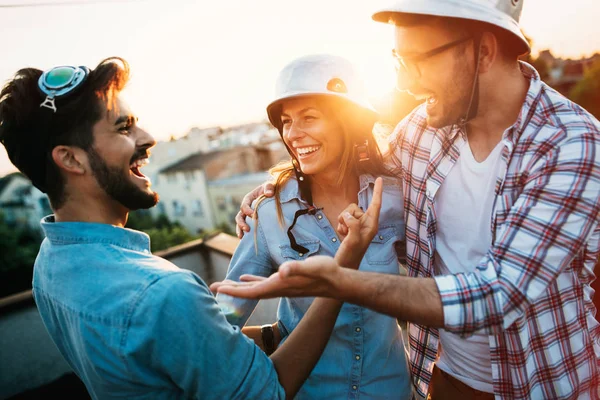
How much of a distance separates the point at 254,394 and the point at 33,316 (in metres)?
7.37

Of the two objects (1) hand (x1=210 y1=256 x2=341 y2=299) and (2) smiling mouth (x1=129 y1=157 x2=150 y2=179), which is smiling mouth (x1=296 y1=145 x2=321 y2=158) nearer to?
(2) smiling mouth (x1=129 y1=157 x2=150 y2=179)

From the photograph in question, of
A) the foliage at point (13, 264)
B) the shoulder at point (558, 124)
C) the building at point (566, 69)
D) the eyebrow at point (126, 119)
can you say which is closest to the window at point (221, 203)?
the foliage at point (13, 264)

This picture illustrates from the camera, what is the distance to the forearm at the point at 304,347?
1.59 m

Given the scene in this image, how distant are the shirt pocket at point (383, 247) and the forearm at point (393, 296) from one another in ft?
2.52

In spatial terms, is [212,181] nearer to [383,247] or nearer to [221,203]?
[221,203]

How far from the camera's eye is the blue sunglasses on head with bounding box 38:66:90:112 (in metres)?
1.56

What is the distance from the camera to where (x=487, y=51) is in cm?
193

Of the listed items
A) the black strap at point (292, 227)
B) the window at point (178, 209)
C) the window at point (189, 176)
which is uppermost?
the black strap at point (292, 227)

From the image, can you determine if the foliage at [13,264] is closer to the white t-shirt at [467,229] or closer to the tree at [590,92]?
the white t-shirt at [467,229]

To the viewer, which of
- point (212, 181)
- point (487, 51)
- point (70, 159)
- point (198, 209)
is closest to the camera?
point (70, 159)

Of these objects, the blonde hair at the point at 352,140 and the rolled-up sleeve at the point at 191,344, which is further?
the blonde hair at the point at 352,140

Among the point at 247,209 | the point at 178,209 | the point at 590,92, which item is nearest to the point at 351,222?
the point at 247,209

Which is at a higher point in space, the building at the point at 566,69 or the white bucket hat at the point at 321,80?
the white bucket hat at the point at 321,80

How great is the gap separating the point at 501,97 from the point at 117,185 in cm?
201
